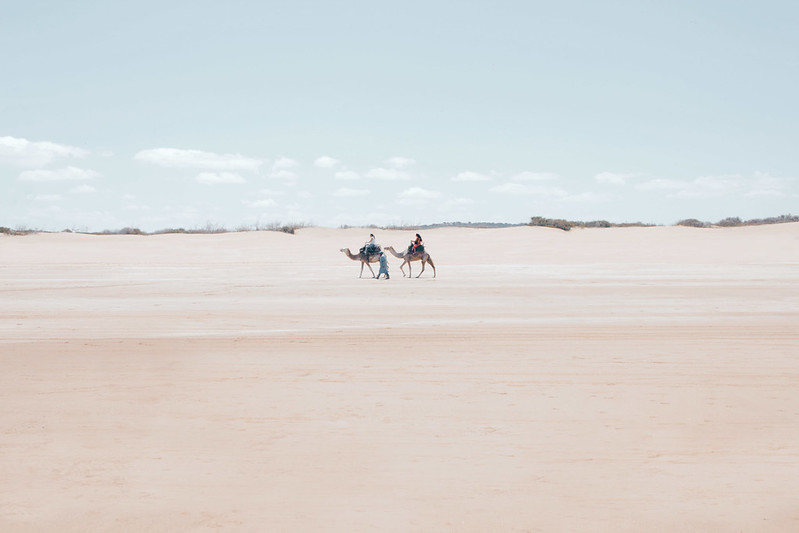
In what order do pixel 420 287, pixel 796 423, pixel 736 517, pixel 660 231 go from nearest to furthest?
pixel 736 517 < pixel 796 423 < pixel 420 287 < pixel 660 231

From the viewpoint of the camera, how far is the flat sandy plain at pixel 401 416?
16.3ft

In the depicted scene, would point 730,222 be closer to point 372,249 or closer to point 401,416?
point 372,249

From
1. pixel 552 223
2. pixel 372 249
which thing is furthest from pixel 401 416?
pixel 552 223

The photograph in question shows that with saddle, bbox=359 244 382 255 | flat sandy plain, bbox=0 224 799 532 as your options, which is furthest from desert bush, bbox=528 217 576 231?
flat sandy plain, bbox=0 224 799 532

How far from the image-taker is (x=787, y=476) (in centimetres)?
545

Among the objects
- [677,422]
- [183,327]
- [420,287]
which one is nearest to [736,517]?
[677,422]

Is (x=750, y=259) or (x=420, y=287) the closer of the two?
(x=420, y=287)

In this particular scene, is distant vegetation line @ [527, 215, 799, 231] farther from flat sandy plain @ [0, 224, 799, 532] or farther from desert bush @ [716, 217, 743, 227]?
flat sandy plain @ [0, 224, 799, 532]

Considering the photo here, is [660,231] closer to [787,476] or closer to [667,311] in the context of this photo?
[667,311]

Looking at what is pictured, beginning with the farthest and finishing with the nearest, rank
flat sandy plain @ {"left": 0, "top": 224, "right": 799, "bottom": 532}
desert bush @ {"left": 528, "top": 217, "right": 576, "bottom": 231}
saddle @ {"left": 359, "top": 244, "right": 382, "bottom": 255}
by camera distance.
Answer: desert bush @ {"left": 528, "top": 217, "right": 576, "bottom": 231} → saddle @ {"left": 359, "top": 244, "right": 382, "bottom": 255} → flat sandy plain @ {"left": 0, "top": 224, "right": 799, "bottom": 532}

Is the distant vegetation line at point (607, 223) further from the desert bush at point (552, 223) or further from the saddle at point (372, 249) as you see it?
the saddle at point (372, 249)

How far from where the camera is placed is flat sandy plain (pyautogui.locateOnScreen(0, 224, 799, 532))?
4.96 meters

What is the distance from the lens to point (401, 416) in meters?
7.02

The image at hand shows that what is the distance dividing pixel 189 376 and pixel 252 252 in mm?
35807
